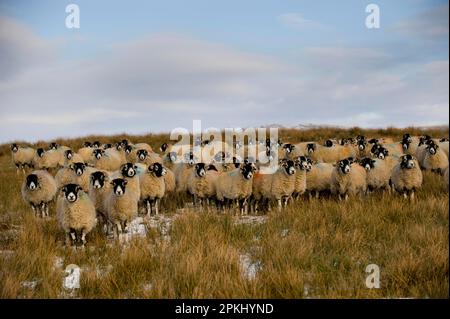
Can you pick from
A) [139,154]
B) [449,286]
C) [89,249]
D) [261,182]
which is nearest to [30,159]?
[139,154]

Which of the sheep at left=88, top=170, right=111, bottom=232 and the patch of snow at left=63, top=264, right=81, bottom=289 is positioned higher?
the sheep at left=88, top=170, right=111, bottom=232

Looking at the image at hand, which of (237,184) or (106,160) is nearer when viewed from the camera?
(237,184)

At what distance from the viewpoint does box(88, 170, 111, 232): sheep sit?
9500 mm

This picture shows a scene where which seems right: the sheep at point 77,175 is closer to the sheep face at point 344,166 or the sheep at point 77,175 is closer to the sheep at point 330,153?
the sheep face at point 344,166

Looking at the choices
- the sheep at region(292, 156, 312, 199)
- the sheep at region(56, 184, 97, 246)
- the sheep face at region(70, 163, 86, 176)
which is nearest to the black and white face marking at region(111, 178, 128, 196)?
the sheep at region(56, 184, 97, 246)

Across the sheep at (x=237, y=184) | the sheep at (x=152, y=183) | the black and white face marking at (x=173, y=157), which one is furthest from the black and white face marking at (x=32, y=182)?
the black and white face marking at (x=173, y=157)

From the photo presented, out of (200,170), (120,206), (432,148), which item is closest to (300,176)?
(200,170)

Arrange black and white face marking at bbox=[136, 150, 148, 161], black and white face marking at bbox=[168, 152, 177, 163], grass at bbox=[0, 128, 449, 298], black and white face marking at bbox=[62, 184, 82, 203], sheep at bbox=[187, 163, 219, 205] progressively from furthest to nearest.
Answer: black and white face marking at bbox=[168, 152, 177, 163], black and white face marking at bbox=[136, 150, 148, 161], sheep at bbox=[187, 163, 219, 205], black and white face marking at bbox=[62, 184, 82, 203], grass at bbox=[0, 128, 449, 298]

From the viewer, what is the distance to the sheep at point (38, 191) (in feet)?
36.6

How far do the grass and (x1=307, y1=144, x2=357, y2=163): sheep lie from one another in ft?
24.2

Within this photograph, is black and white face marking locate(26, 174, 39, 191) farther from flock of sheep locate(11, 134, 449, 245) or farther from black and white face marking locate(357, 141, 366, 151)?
black and white face marking locate(357, 141, 366, 151)

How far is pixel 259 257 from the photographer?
6.91 meters

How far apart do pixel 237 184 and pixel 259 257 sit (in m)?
4.56

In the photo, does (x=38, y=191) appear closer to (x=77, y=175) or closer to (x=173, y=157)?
(x=77, y=175)
